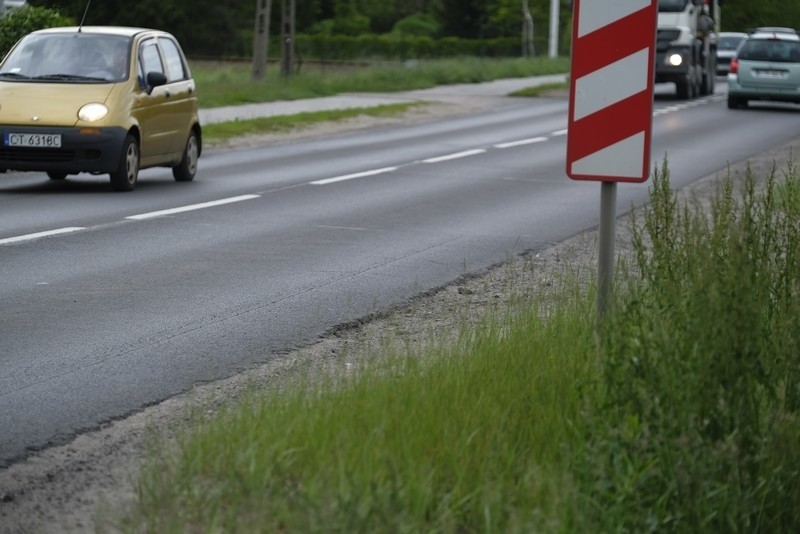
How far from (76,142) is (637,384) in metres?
12.2

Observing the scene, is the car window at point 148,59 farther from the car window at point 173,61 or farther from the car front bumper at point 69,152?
the car front bumper at point 69,152

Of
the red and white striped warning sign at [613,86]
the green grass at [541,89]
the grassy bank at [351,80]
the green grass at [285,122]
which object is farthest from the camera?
the green grass at [541,89]

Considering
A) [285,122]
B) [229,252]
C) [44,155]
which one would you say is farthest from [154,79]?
[285,122]

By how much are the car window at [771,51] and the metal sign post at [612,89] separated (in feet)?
111

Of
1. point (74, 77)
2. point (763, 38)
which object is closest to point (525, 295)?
point (74, 77)

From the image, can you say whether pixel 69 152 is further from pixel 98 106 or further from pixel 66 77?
pixel 66 77

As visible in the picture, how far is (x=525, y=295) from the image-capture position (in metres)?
9.67

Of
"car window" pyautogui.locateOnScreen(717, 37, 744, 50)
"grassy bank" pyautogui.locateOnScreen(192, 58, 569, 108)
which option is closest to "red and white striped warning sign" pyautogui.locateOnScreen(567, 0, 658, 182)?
"grassy bank" pyautogui.locateOnScreen(192, 58, 569, 108)

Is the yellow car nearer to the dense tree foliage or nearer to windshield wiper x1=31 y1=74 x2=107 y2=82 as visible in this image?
windshield wiper x1=31 y1=74 x2=107 y2=82

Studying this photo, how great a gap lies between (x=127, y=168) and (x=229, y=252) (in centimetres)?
514

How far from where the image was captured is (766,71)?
1532 inches

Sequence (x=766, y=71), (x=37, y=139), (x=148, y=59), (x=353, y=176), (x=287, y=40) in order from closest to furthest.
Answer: (x=37, y=139)
(x=148, y=59)
(x=353, y=176)
(x=766, y=71)
(x=287, y=40)

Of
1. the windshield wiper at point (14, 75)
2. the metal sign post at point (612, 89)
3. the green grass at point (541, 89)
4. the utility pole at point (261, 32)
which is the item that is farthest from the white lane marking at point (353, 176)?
the green grass at point (541, 89)

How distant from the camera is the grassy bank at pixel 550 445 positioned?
4.52 meters
